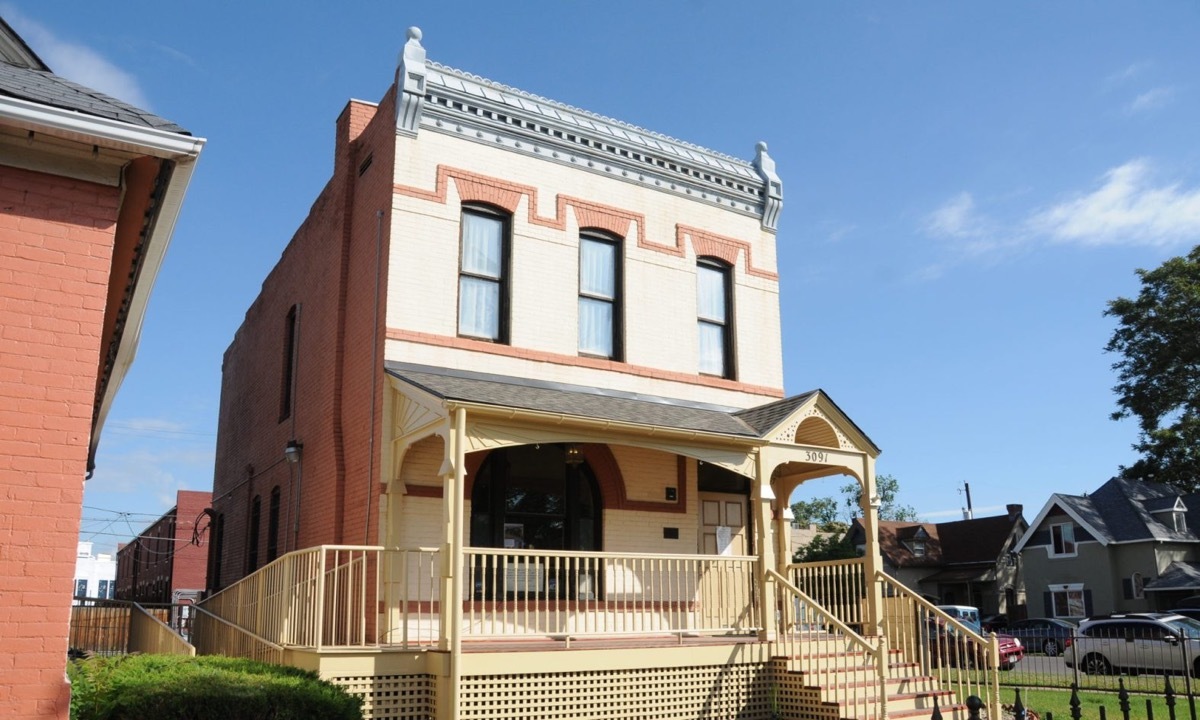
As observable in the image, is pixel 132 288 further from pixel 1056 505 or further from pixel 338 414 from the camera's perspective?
pixel 1056 505

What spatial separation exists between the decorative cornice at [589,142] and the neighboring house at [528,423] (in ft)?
0.13

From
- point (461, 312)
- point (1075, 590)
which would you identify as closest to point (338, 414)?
point (461, 312)

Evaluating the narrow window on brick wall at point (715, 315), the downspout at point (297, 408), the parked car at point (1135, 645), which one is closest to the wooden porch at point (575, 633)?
the downspout at point (297, 408)

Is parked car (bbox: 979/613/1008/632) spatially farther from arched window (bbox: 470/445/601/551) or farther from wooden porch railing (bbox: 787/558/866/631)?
arched window (bbox: 470/445/601/551)

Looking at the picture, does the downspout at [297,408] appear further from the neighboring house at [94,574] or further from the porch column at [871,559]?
the neighboring house at [94,574]

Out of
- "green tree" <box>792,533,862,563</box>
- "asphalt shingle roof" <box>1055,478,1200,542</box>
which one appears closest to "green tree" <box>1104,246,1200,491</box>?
"asphalt shingle roof" <box>1055,478,1200,542</box>

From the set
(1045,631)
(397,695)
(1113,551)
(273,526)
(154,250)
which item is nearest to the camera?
(154,250)

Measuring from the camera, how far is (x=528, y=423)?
11.8 m

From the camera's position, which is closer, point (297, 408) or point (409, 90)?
point (409, 90)

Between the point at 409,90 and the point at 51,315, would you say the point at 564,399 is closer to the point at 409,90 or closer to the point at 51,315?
the point at 409,90

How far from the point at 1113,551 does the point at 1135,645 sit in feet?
76.2

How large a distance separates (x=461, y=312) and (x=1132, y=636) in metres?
19.6

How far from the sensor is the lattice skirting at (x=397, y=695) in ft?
34.9

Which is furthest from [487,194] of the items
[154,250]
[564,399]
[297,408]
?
[154,250]
